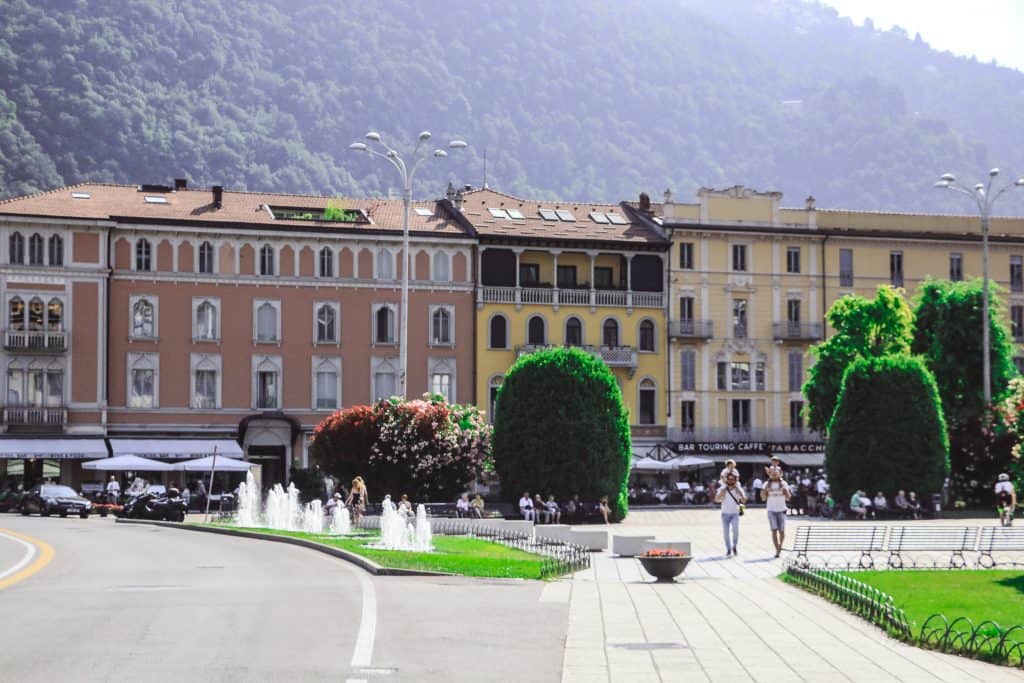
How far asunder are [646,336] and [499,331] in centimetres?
765

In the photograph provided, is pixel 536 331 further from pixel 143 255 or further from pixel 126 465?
pixel 126 465

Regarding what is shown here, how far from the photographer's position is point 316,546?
35281 mm

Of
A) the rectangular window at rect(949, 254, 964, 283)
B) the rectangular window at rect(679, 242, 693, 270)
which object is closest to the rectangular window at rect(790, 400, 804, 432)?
the rectangular window at rect(679, 242, 693, 270)

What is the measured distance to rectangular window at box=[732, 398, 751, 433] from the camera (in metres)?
81.6

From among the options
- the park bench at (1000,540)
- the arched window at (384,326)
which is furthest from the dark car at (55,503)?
the park bench at (1000,540)

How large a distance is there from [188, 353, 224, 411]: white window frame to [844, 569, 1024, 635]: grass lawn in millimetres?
48613

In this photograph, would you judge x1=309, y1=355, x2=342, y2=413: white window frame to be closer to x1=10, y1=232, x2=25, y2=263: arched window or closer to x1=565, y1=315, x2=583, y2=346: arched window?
x1=565, y1=315, x2=583, y2=346: arched window

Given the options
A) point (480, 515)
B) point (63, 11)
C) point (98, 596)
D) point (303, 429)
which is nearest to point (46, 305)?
point (303, 429)

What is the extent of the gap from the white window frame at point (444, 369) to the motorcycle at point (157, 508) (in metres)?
23.4

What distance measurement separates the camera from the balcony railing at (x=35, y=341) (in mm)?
69625

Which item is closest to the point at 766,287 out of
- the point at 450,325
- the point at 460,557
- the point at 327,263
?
the point at 450,325

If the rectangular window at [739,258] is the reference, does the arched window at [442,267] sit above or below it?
below

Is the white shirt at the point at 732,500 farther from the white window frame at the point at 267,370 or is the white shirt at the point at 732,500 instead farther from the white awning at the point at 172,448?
the white window frame at the point at 267,370

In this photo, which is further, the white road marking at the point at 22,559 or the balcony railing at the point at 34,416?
the balcony railing at the point at 34,416
